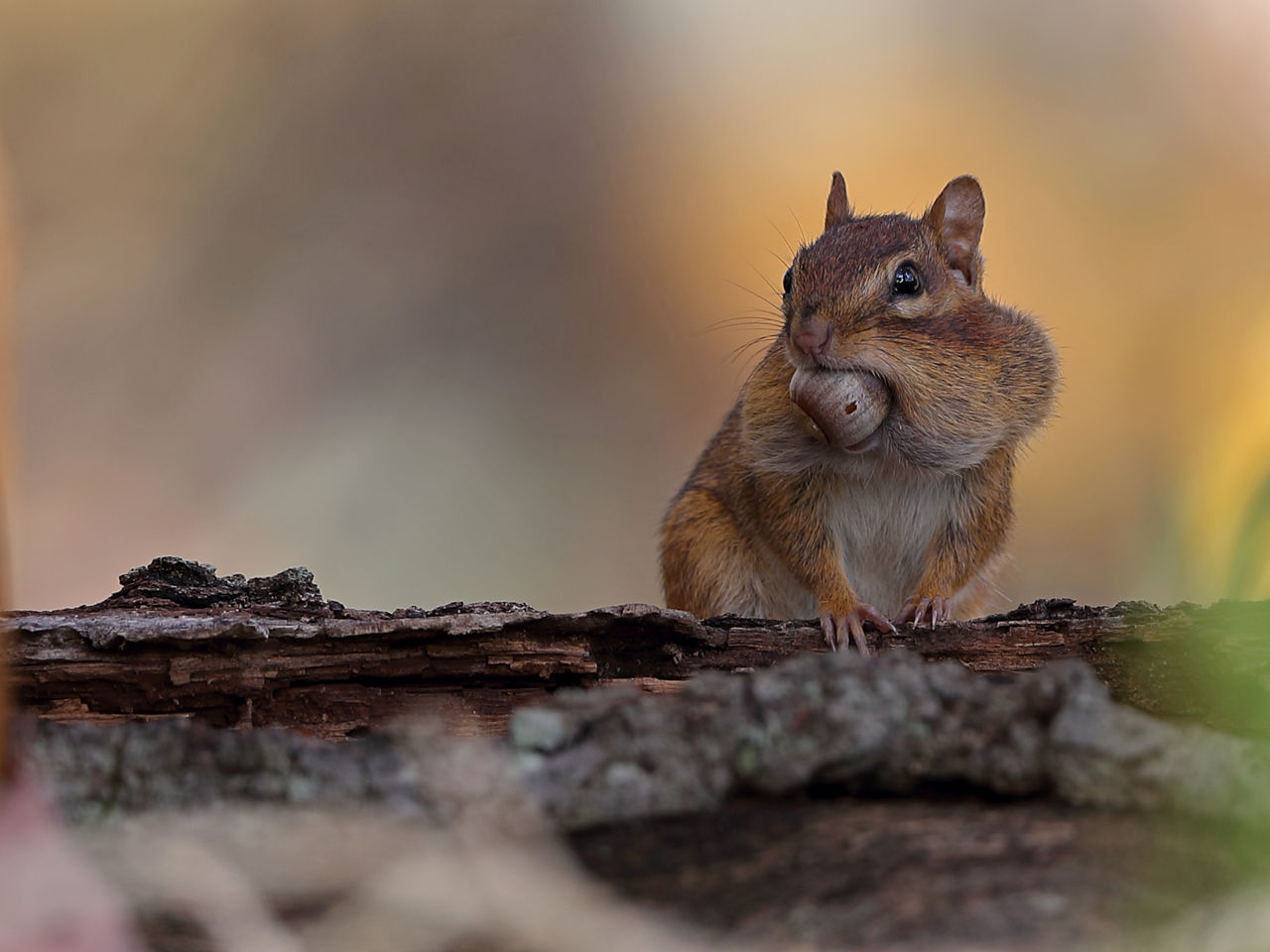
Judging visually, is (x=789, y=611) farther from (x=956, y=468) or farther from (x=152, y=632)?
(x=152, y=632)

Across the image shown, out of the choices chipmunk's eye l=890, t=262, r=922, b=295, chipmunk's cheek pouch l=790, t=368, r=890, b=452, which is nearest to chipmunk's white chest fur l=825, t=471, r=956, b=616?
chipmunk's cheek pouch l=790, t=368, r=890, b=452

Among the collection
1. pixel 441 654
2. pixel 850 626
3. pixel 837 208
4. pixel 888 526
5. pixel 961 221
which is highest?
pixel 837 208

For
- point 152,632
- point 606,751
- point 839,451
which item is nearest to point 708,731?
point 606,751

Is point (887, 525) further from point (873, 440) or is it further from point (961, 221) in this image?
point (961, 221)

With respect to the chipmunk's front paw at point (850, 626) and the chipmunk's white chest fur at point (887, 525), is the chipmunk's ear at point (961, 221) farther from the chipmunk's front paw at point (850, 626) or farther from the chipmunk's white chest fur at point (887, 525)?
the chipmunk's front paw at point (850, 626)

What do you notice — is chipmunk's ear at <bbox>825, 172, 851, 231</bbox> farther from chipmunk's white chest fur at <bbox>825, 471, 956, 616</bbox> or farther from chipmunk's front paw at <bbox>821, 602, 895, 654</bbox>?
chipmunk's front paw at <bbox>821, 602, 895, 654</bbox>

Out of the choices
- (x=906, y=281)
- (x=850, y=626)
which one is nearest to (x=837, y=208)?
(x=906, y=281)

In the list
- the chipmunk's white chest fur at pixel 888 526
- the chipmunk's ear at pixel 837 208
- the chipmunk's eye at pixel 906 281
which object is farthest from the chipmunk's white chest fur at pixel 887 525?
the chipmunk's ear at pixel 837 208
